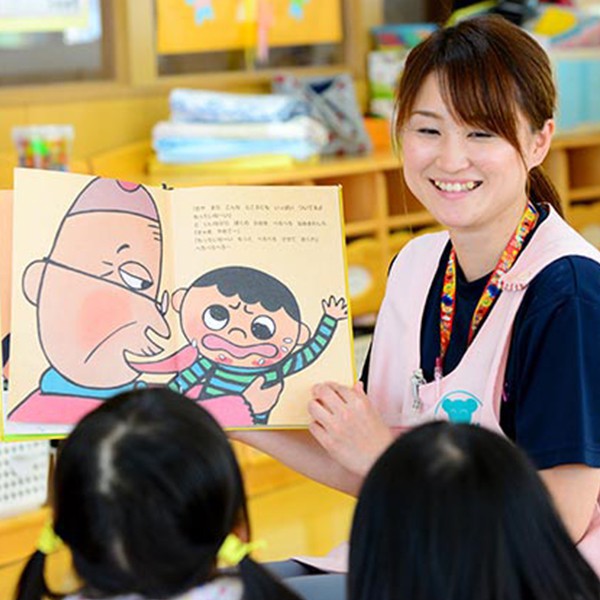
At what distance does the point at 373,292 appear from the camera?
360cm

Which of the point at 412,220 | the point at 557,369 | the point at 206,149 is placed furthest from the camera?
the point at 412,220

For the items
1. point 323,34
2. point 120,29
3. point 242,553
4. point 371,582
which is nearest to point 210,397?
point 242,553

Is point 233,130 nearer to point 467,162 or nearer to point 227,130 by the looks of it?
point 227,130

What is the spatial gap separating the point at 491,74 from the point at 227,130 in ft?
5.85

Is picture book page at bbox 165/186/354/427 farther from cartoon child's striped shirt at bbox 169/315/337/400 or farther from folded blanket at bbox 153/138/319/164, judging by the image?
folded blanket at bbox 153/138/319/164

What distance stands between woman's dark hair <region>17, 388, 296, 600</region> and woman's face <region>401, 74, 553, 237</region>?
0.58m

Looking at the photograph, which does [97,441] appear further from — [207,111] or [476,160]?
[207,111]

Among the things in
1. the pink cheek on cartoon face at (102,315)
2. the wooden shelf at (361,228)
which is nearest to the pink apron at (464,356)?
the pink cheek on cartoon face at (102,315)

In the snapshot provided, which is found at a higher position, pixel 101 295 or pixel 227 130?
pixel 227 130

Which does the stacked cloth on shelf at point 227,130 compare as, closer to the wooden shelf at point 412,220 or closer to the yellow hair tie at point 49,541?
the wooden shelf at point 412,220

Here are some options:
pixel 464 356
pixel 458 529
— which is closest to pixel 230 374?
pixel 464 356

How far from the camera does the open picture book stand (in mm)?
1682

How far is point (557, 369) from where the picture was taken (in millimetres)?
1566

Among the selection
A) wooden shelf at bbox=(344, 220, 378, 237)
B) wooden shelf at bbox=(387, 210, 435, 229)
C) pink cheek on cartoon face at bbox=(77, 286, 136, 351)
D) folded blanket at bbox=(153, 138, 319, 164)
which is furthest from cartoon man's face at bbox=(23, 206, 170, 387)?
wooden shelf at bbox=(387, 210, 435, 229)
